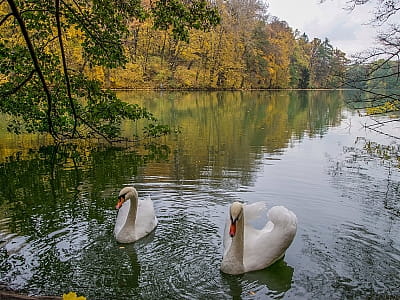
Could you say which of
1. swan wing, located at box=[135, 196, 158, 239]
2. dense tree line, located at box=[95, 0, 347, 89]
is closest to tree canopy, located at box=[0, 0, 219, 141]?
swan wing, located at box=[135, 196, 158, 239]

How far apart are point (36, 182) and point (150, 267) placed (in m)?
5.52

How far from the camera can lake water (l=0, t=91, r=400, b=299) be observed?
5.48 m

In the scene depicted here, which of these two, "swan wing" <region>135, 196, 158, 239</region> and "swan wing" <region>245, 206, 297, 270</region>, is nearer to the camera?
"swan wing" <region>245, 206, 297, 270</region>

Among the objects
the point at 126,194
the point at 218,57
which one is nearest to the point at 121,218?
the point at 126,194

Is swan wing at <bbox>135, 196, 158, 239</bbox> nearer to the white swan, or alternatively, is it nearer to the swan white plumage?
the white swan

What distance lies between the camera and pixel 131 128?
20469 mm

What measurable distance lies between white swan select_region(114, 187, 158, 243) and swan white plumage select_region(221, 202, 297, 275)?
1538 mm

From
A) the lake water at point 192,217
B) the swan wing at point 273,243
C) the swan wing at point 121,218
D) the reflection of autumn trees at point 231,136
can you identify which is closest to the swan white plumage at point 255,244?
the swan wing at point 273,243

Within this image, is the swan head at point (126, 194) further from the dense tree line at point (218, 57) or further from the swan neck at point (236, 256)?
the dense tree line at point (218, 57)

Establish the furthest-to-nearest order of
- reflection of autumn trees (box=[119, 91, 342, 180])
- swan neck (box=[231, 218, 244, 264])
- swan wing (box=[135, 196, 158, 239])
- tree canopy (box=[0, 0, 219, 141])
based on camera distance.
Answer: reflection of autumn trees (box=[119, 91, 342, 180]) → tree canopy (box=[0, 0, 219, 141]) → swan wing (box=[135, 196, 158, 239]) → swan neck (box=[231, 218, 244, 264])

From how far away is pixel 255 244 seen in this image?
19.9 ft

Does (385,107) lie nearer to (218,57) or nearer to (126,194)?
(126,194)

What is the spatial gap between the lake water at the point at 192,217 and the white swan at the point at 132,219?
6.2 inches

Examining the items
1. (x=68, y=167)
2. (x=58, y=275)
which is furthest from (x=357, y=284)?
(x=68, y=167)
